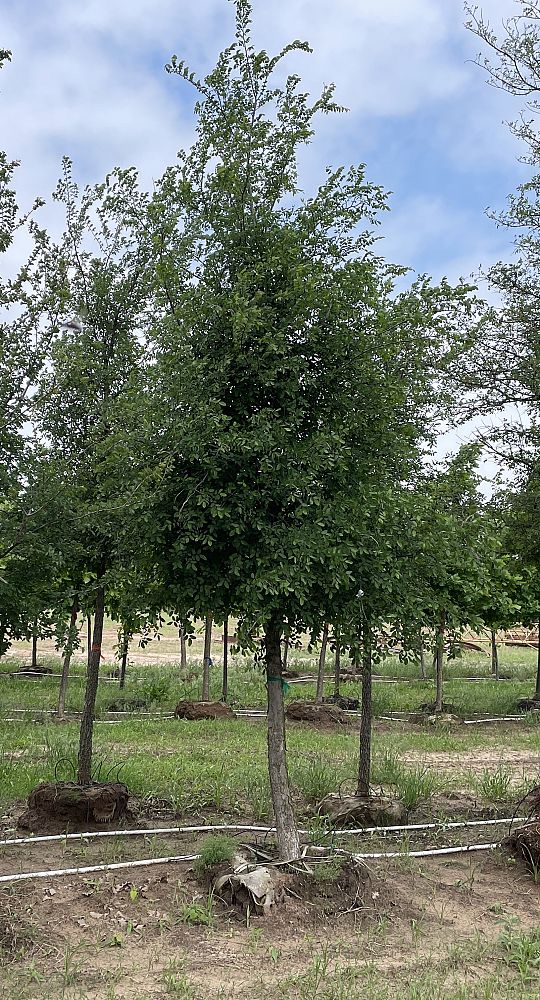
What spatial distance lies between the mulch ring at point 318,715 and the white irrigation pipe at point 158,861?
24.0 feet

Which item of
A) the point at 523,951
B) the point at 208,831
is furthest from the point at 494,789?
the point at 523,951

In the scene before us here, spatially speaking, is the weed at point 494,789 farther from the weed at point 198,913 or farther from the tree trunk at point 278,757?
the weed at point 198,913

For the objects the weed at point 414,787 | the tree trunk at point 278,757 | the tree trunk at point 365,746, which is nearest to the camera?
the tree trunk at point 278,757

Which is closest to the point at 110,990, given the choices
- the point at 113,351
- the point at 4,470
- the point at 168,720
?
the point at 4,470

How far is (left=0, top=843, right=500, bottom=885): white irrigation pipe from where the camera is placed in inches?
226

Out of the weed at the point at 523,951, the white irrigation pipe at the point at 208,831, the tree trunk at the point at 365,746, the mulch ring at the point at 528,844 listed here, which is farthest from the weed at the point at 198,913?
the tree trunk at the point at 365,746

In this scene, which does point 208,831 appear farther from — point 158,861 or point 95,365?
point 95,365

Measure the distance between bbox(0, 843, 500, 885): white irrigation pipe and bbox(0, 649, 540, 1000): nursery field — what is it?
34 millimetres

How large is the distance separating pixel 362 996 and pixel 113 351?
573 cm

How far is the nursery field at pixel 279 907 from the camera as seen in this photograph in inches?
176

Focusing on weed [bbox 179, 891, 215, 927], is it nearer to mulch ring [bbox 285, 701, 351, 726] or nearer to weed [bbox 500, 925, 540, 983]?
weed [bbox 500, 925, 540, 983]

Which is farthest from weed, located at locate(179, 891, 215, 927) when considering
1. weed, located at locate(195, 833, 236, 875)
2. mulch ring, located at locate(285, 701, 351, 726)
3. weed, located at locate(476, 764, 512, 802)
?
mulch ring, located at locate(285, 701, 351, 726)

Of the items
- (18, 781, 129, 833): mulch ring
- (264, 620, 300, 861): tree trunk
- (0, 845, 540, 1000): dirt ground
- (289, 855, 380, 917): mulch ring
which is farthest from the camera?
(18, 781, 129, 833): mulch ring

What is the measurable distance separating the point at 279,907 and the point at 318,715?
9.07 m
